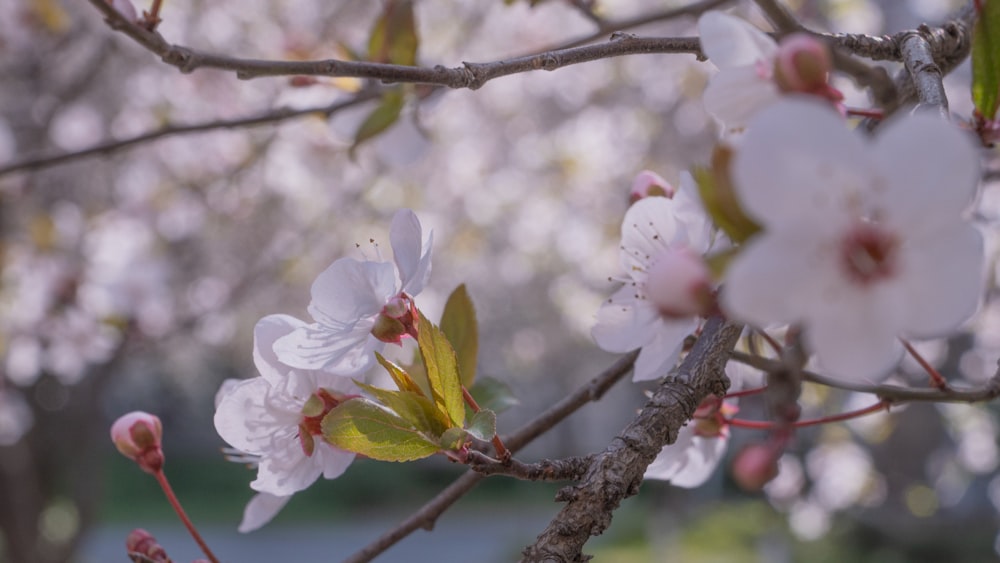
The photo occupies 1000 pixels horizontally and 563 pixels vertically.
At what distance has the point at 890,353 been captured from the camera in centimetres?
40

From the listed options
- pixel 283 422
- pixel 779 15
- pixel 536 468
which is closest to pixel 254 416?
pixel 283 422

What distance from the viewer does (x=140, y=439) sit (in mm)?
829

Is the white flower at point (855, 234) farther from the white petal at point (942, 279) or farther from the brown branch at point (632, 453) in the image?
the brown branch at point (632, 453)

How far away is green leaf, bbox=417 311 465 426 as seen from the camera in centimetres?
61

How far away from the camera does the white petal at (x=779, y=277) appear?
0.38 m

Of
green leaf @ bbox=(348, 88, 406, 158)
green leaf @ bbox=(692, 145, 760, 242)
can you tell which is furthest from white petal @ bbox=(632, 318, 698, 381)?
green leaf @ bbox=(348, 88, 406, 158)

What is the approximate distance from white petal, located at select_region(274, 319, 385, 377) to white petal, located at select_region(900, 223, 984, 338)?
0.37 metres

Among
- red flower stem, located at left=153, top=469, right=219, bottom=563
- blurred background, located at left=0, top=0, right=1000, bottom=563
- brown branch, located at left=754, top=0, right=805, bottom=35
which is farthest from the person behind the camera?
blurred background, located at left=0, top=0, right=1000, bottom=563

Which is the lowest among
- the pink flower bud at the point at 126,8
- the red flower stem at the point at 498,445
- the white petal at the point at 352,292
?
the red flower stem at the point at 498,445

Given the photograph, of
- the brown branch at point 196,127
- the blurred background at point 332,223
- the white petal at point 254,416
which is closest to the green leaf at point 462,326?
the white petal at point 254,416

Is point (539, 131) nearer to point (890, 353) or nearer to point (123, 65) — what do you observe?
point (123, 65)

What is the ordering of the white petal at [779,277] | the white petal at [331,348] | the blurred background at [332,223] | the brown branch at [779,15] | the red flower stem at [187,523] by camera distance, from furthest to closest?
1. the blurred background at [332,223]
2. the brown branch at [779,15]
3. the red flower stem at [187,523]
4. the white petal at [331,348]
5. the white petal at [779,277]

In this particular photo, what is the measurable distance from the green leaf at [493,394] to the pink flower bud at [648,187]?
0.64 ft

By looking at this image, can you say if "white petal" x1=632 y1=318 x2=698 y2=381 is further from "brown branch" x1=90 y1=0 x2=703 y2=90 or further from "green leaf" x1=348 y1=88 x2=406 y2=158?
"green leaf" x1=348 y1=88 x2=406 y2=158
